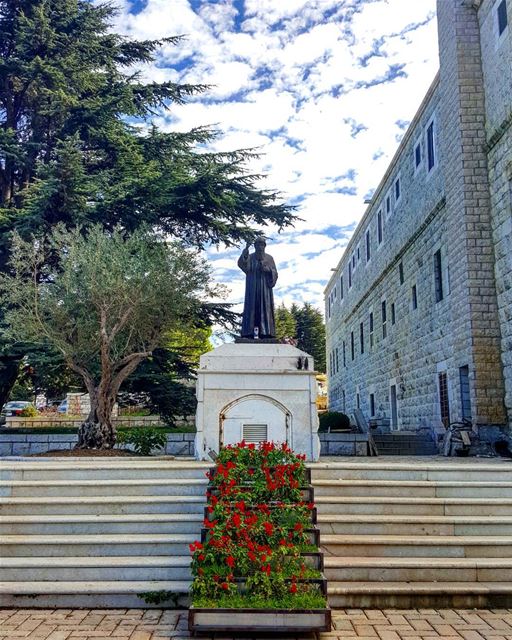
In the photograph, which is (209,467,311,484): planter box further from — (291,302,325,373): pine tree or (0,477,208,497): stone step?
(291,302,325,373): pine tree

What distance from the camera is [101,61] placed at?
17375 mm

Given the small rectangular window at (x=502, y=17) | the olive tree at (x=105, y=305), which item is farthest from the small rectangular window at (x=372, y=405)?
the small rectangular window at (x=502, y=17)

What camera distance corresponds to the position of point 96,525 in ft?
19.5

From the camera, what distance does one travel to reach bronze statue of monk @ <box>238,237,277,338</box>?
31.3 ft

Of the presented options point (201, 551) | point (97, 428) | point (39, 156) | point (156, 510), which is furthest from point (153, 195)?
point (201, 551)

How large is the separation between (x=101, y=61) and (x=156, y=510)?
51.1 feet

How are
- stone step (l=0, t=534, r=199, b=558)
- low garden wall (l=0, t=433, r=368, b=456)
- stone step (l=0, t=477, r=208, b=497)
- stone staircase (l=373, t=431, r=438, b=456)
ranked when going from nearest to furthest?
stone step (l=0, t=534, r=199, b=558) → stone step (l=0, t=477, r=208, b=497) → low garden wall (l=0, t=433, r=368, b=456) → stone staircase (l=373, t=431, r=438, b=456)

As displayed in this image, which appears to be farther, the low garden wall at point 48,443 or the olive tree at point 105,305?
the low garden wall at point 48,443

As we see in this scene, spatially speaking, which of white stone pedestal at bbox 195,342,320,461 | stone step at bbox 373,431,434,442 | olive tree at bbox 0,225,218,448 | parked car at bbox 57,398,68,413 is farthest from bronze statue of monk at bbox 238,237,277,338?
parked car at bbox 57,398,68,413

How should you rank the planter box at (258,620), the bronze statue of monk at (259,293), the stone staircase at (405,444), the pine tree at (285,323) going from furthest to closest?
the pine tree at (285,323)
the stone staircase at (405,444)
the bronze statue of monk at (259,293)
the planter box at (258,620)

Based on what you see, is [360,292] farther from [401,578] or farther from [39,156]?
[401,578]

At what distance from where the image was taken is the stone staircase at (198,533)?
5.09 metres

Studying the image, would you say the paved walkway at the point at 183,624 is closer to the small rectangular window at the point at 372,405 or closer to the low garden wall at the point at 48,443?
the low garden wall at the point at 48,443

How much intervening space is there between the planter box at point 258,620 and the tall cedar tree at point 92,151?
36.6 feet
